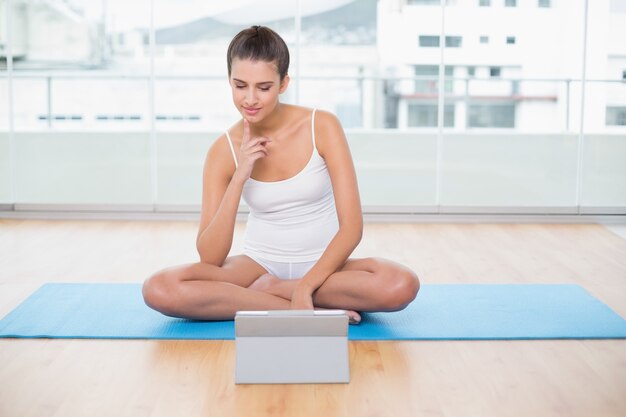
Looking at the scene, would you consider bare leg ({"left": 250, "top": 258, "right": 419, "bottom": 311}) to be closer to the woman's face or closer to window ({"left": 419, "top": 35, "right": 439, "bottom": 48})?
the woman's face

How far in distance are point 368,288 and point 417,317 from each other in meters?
0.29

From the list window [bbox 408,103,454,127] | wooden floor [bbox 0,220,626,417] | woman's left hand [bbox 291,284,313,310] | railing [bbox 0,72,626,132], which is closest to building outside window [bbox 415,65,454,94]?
railing [bbox 0,72,626,132]

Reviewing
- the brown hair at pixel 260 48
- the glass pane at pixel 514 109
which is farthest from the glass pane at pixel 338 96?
the brown hair at pixel 260 48

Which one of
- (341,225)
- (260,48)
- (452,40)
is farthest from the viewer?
(452,40)

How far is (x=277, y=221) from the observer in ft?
9.15

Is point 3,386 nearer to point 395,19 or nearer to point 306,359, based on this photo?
point 306,359

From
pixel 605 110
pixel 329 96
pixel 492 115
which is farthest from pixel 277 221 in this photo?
pixel 605 110

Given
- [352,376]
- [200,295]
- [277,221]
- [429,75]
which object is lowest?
[352,376]

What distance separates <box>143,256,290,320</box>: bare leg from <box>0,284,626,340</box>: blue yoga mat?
0.20 ft

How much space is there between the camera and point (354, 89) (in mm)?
4812

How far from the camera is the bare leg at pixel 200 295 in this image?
262 cm

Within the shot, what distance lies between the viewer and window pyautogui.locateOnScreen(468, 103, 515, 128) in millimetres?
4824

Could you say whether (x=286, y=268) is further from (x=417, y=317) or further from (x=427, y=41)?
(x=427, y=41)

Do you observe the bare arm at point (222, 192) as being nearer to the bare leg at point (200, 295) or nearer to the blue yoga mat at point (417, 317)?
the bare leg at point (200, 295)
